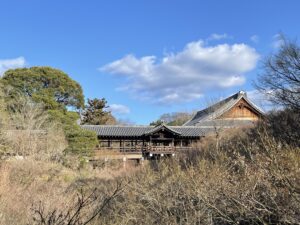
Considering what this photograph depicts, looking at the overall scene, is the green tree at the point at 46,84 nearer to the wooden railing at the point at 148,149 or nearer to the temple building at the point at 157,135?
the temple building at the point at 157,135

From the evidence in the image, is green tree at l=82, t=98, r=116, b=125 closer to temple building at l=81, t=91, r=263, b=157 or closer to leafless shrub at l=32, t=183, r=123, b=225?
temple building at l=81, t=91, r=263, b=157

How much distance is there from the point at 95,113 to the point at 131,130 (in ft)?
34.3

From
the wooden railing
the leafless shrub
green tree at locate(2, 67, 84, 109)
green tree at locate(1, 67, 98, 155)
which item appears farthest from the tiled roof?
the leafless shrub

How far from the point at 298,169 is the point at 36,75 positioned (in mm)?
38792

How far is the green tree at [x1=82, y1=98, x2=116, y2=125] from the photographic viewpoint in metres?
46.3

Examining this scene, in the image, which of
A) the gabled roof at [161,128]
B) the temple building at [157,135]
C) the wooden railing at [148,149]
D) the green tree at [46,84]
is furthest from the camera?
the green tree at [46,84]

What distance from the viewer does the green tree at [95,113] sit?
152 ft

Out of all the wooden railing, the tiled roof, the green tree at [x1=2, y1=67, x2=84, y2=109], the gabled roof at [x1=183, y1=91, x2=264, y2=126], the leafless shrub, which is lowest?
the leafless shrub

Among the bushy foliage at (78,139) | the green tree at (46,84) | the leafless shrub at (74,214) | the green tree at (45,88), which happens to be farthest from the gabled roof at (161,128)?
the leafless shrub at (74,214)

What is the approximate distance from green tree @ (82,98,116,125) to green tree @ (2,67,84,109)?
248cm

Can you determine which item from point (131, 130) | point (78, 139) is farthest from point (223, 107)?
point (78, 139)

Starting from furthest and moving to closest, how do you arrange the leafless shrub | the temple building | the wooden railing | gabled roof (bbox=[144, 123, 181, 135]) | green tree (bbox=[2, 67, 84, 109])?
green tree (bbox=[2, 67, 84, 109]) → gabled roof (bbox=[144, 123, 181, 135]) → the temple building → the wooden railing → the leafless shrub

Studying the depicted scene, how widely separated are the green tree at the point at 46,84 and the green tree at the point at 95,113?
2.48 metres

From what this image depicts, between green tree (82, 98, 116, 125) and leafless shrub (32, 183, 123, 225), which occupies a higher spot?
green tree (82, 98, 116, 125)
